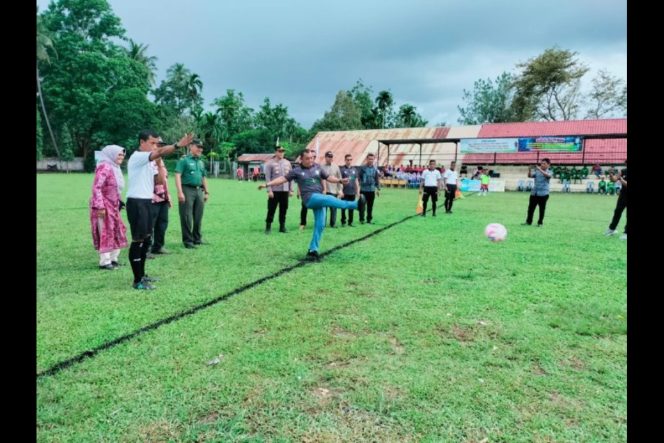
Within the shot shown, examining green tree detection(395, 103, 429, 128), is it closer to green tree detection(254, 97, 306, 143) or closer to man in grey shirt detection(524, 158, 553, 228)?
green tree detection(254, 97, 306, 143)

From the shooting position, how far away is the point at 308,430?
2557mm

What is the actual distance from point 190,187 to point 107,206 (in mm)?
1938

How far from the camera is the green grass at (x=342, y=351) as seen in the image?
8.61 ft

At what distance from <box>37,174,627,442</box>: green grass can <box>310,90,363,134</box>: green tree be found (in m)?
52.4

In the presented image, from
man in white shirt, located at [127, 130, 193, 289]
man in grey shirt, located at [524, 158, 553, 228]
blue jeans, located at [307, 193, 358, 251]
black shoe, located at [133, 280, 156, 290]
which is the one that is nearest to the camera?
man in white shirt, located at [127, 130, 193, 289]

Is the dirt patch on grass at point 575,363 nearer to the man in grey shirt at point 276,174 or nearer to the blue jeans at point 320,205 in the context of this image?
the blue jeans at point 320,205

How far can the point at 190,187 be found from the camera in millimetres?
8219

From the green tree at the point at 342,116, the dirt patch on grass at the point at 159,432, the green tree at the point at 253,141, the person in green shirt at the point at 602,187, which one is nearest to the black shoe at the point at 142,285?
the dirt patch on grass at the point at 159,432

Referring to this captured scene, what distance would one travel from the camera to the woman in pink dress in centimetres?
635

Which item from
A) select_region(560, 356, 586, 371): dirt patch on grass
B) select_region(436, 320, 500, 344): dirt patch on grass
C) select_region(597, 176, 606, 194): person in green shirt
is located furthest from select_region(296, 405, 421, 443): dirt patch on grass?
select_region(597, 176, 606, 194): person in green shirt

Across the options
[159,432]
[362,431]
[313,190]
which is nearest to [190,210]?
[313,190]

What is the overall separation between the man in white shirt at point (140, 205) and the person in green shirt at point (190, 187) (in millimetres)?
2355

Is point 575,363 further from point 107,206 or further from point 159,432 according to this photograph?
point 107,206
